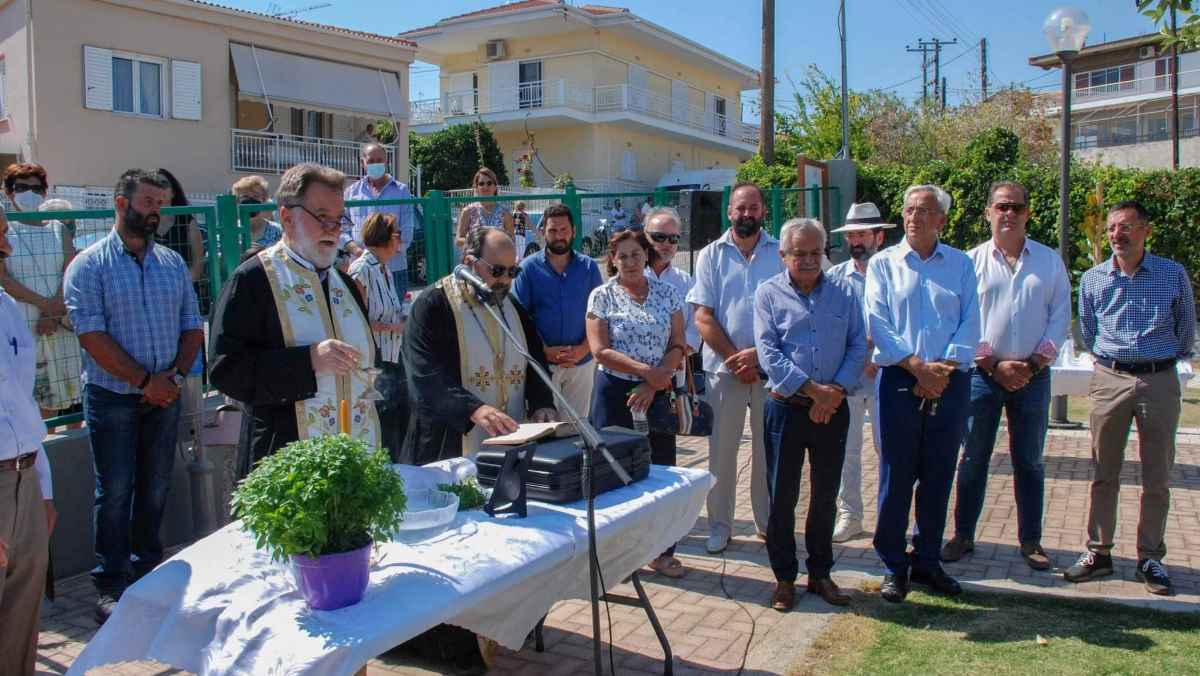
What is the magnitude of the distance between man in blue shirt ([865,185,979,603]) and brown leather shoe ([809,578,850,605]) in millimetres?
236

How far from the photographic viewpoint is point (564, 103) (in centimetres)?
3588

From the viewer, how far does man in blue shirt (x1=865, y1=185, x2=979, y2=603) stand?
5133 mm

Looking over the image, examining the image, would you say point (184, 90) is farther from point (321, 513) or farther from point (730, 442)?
point (321, 513)

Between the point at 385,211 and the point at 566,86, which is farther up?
the point at 566,86

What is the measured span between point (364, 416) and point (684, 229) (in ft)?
21.5

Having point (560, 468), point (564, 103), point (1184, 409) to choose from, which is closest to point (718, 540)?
point (560, 468)

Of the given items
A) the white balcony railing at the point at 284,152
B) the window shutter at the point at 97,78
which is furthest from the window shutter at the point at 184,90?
the window shutter at the point at 97,78

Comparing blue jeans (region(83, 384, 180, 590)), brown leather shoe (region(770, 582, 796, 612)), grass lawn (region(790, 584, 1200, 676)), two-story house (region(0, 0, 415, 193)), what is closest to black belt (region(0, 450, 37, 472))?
blue jeans (region(83, 384, 180, 590))

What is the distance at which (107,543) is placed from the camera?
16.7ft

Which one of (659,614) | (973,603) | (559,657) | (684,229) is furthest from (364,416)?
(684,229)

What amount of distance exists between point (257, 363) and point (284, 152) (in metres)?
25.0

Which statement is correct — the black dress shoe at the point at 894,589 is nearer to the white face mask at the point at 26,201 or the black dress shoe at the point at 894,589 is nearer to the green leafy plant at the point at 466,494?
the green leafy plant at the point at 466,494

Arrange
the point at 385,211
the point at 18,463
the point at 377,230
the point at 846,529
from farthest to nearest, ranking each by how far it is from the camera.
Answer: the point at 385,211 < the point at 377,230 < the point at 846,529 < the point at 18,463

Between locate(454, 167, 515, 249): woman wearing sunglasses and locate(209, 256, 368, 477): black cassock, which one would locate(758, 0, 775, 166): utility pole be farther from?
locate(209, 256, 368, 477): black cassock
